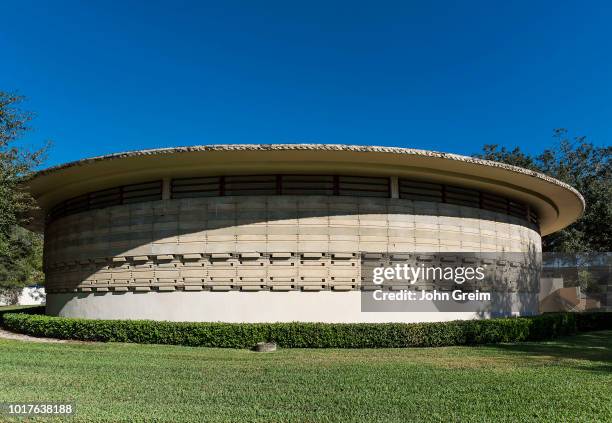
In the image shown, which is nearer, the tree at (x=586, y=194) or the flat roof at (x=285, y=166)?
the flat roof at (x=285, y=166)

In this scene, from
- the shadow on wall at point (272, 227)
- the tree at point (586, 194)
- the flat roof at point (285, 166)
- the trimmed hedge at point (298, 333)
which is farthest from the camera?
the tree at point (586, 194)

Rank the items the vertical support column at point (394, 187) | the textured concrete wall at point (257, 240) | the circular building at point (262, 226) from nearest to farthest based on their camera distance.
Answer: the circular building at point (262, 226)
the textured concrete wall at point (257, 240)
the vertical support column at point (394, 187)

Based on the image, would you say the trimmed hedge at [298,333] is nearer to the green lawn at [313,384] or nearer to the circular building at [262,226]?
the green lawn at [313,384]

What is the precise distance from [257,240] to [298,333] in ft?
9.79

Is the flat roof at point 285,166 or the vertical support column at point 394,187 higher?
the flat roof at point 285,166

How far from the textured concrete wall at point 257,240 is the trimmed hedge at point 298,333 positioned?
144 cm

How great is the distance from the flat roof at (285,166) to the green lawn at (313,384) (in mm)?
5204

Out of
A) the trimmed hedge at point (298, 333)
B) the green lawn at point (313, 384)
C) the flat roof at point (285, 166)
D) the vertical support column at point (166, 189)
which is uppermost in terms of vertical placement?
the flat roof at point (285, 166)

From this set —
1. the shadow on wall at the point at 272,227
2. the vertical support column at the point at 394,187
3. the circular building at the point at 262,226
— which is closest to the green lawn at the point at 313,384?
the circular building at the point at 262,226

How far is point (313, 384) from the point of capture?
26.8ft

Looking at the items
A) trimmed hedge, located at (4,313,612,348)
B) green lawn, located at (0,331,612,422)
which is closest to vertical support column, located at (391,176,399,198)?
trimmed hedge, located at (4,313,612,348)

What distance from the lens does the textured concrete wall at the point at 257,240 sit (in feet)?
47.6

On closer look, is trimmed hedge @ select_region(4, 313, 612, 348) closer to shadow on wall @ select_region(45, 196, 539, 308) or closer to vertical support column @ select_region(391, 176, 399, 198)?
shadow on wall @ select_region(45, 196, 539, 308)

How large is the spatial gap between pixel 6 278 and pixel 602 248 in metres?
46.6
